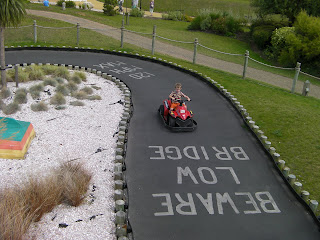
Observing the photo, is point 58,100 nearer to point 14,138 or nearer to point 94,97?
point 94,97

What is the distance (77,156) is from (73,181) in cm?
176

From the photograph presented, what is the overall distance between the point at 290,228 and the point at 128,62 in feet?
44.0

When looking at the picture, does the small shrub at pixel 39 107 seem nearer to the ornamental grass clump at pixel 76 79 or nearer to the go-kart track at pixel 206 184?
the ornamental grass clump at pixel 76 79

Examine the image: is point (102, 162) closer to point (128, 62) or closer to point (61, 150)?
point (61, 150)

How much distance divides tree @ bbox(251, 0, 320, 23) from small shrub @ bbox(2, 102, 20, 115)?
2134 centimetres

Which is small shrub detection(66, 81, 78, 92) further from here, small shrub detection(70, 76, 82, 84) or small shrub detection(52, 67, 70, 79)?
small shrub detection(52, 67, 70, 79)

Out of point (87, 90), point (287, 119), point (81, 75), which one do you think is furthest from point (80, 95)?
point (287, 119)

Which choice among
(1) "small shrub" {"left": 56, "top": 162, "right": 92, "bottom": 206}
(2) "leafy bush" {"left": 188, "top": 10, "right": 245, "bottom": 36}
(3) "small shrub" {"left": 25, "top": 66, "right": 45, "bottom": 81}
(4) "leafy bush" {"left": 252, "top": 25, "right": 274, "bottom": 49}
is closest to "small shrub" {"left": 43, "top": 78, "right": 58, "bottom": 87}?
(3) "small shrub" {"left": 25, "top": 66, "right": 45, "bottom": 81}

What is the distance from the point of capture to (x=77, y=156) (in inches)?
380

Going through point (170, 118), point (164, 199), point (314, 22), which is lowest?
point (164, 199)

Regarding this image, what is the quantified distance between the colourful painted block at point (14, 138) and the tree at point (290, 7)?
22.4 meters

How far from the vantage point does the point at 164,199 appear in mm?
8109

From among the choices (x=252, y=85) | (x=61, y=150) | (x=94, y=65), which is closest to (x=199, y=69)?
(x=252, y=85)

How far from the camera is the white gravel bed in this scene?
7.10 meters
